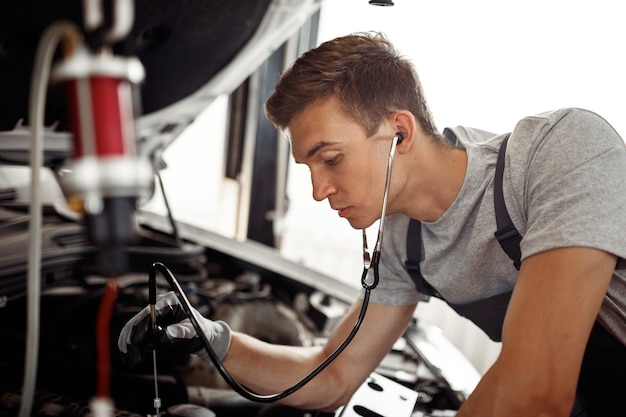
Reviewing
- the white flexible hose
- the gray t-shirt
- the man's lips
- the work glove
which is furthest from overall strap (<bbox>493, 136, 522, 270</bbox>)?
the white flexible hose

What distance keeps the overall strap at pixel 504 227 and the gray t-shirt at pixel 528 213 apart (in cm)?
1

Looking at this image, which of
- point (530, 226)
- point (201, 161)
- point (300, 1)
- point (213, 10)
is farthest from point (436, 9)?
point (201, 161)

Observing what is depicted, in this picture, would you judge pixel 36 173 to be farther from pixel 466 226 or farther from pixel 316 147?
pixel 466 226

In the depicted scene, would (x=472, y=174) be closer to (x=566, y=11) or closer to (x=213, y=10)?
(x=213, y=10)

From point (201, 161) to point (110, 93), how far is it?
2.85 meters

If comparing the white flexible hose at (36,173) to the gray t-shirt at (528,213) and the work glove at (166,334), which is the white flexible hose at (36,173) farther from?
the gray t-shirt at (528,213)

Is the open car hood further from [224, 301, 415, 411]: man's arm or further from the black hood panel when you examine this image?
[224, 301, 415, 411]: man's arm

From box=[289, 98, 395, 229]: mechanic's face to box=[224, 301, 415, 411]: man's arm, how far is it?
0.91ft

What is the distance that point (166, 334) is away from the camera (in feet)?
3.25

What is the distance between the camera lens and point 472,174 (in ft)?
3.54

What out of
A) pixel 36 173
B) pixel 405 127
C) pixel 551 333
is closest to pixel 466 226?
pixel 405 127

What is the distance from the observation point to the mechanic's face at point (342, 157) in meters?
1.03

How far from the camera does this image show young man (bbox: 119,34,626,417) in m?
0.81

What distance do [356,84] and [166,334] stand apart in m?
0.59
